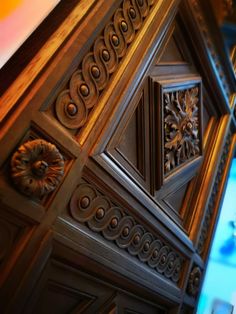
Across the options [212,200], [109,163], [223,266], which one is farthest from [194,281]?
[109,163]

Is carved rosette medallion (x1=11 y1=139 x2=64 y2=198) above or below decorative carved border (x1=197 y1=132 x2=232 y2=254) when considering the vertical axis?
below

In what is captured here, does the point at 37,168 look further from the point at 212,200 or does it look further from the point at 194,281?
the point at 212,200

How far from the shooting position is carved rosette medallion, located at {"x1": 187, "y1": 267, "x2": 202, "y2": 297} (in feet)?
3.81

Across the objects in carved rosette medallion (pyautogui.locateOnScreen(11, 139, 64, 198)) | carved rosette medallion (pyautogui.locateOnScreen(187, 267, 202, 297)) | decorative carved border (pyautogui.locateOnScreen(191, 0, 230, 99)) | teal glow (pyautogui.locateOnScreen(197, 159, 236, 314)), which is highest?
decorative carved border (pyautogui.locateOnScreen(191, 0, 230, 99))

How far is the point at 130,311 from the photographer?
0.89 metres

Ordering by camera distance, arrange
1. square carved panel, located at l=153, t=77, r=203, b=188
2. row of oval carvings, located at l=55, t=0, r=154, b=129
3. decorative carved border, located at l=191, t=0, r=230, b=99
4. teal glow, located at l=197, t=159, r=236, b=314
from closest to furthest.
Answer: row of oval carvings, located at l=55, t=0, r=154, b=129, square carved panel, located at l=153, t=77, r=203, b=188, decorative carved border, located at l=191, t=0, r=230, b=99, teal glow, located at l=197, t=159, r=236, b=314

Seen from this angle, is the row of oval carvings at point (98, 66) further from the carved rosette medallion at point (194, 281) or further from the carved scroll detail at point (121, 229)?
the carved rosette medallion at point (194, 281)

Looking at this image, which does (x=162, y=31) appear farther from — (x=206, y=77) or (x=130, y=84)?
(x=206, y=77)

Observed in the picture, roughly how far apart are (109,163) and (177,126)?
1.21ft

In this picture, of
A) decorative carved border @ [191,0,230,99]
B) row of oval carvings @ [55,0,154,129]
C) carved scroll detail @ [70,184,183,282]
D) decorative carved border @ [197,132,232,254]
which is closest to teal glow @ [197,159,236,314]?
decorative carved border @ [197,132,232,254]

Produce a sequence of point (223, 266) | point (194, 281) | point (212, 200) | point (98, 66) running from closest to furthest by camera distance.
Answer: point (98, 66) → point (194, 281) → point (212, 200) → point (223, 266)

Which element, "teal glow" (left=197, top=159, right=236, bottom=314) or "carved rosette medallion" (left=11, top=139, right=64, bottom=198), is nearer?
"carved rosette medallion" (left=11, top=139, right=64, bottom=198)

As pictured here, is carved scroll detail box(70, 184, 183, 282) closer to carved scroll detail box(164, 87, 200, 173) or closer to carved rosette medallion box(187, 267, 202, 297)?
carved rosette medallion box(187, 267, 202, 297)

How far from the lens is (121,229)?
828 mm
